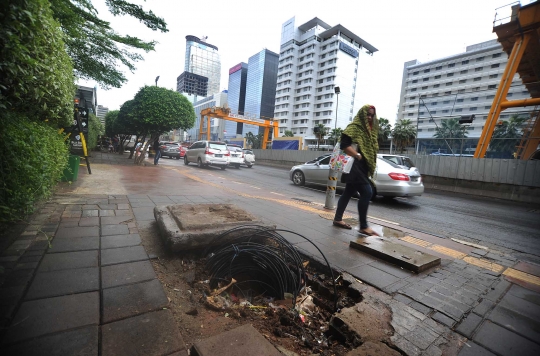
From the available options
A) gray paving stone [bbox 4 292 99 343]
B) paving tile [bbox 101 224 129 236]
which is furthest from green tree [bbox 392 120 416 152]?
gray paving stone [bbox 4 292 99 343]

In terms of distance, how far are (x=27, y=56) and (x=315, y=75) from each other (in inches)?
3318

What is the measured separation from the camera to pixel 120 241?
2.71 m

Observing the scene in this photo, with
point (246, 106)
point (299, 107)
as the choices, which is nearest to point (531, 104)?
point (299, 107)

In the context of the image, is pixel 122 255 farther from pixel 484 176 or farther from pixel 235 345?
pixel 484 176

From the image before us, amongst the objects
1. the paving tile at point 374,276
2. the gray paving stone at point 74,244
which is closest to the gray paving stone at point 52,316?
the gray paving stone at point 74,244

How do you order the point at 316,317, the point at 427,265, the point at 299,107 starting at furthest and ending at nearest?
the point at 299,107
the point at 427,265
the point at 316,317

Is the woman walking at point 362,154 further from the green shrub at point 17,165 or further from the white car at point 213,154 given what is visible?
the white car at point 213,154

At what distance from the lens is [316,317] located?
1.89 metres

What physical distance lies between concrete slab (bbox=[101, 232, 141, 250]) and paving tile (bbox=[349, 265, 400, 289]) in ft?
7.60

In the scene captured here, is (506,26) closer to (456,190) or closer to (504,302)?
(456,190)

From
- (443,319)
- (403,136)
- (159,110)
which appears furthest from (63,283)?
(403,136)

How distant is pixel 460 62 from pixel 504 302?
325 feet

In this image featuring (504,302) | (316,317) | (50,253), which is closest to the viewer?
(316,317)

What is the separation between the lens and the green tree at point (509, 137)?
12.4m
